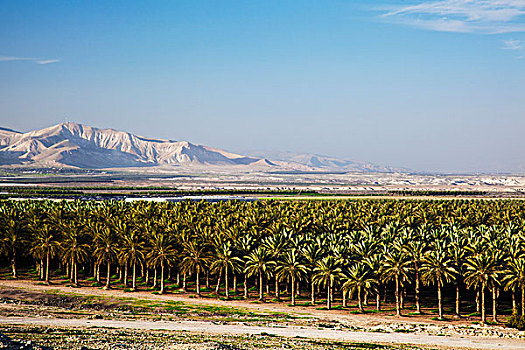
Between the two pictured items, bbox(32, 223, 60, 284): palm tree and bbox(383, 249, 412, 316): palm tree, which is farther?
bbox(32, 223, 60, 284): palm tree

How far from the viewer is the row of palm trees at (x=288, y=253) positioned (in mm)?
65375

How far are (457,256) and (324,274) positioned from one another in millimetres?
15345

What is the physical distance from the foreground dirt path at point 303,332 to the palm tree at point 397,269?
12852 mm

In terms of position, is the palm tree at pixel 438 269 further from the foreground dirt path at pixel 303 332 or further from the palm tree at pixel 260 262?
the palm tree at pixel 260 262

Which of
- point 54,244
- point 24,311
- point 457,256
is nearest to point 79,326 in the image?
point 24,311

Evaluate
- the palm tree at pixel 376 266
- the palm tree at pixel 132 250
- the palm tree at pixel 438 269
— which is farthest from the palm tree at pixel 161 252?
the palm tree at pixel 438 269

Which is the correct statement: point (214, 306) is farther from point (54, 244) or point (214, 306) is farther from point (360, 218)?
point (360, 218)

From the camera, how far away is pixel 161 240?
247 feet

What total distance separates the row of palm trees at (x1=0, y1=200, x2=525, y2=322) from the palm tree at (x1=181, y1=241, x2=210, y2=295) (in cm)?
15

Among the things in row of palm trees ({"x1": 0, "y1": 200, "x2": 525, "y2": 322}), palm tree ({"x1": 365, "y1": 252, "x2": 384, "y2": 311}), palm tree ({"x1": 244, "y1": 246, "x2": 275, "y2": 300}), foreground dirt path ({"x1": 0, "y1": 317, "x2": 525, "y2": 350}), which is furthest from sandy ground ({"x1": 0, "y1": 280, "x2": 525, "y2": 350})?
palm tree ({"x1": 244, "y1": 246, "x2": 275, "y2": 300})

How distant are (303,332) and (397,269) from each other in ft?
59.2

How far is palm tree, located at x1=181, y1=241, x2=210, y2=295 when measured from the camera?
74500mm

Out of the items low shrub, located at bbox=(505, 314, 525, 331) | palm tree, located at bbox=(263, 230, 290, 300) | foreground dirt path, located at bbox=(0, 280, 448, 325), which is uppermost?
palm tree, located at bbox=(263, 230, 290, 300)

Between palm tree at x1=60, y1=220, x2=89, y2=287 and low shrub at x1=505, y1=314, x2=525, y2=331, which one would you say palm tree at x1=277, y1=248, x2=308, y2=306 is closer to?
low shrub at x1=505, y1=314, x2=525, y2=331
